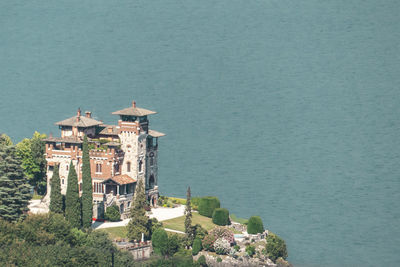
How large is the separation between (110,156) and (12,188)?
65.6 ft

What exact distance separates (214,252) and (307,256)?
29.7 m

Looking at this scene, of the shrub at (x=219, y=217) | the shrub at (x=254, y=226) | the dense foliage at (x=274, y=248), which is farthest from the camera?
the shrub at (x=219, y=217)

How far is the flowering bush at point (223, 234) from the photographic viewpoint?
145 meters

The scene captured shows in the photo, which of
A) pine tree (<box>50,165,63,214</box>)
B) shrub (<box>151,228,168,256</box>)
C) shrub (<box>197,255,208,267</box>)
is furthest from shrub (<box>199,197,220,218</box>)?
pine tree (<box>50,165,63,214</box>)

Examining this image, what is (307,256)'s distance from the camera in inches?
6634

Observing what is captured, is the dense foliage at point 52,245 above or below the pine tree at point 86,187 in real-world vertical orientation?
below

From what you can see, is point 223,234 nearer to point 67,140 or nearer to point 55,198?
point 55,198

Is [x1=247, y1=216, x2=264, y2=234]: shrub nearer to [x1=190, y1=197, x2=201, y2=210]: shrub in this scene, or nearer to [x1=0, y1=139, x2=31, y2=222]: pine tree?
[x1=190, y1=197, x2=201, y2=210]: shrub

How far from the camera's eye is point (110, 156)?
154 m

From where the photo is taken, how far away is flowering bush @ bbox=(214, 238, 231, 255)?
469ft

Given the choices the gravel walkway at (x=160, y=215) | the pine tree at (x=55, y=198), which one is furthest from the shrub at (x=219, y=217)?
the pine tree at (x=55, y=198)

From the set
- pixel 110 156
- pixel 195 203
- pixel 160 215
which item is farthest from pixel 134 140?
pixel 195 203

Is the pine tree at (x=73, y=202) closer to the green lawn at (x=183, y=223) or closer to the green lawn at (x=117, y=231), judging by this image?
the green lawn at (x=117, y=231)

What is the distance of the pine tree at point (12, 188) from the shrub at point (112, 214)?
13870 millimetres
